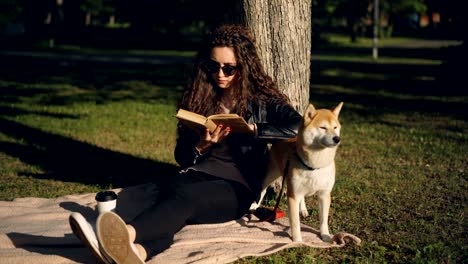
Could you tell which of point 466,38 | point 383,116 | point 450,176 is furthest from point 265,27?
point 466,38

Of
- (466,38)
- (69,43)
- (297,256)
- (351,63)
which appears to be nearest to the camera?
(297,256)

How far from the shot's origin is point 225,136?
158 inches

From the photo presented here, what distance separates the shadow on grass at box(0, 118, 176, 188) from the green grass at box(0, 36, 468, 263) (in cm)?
2

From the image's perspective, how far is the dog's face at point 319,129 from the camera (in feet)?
10.6

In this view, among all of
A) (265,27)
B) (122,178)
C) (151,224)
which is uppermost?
(265,27)

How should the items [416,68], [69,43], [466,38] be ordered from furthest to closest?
[69,43] → [416,68] → [466,38]

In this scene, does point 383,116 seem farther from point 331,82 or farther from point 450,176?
point 331,82

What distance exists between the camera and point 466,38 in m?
12.5

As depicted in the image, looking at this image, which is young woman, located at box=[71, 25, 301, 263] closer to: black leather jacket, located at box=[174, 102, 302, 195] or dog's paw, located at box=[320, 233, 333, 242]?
black leather jacket, located at box=[174, 102, 302, 195]

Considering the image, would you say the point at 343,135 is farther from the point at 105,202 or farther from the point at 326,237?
the point at 105,202

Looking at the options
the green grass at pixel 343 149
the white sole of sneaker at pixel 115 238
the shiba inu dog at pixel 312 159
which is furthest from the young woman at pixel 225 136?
the green grass at pixel 343 149

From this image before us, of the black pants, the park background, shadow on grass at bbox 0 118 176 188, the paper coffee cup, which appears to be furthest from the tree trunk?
the paper coffee cup

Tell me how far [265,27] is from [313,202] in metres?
1.95

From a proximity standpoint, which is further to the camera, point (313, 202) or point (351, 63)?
point (351, 63)
